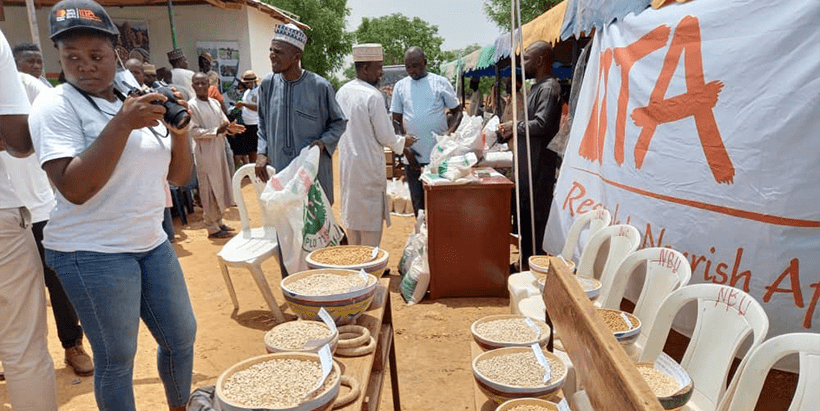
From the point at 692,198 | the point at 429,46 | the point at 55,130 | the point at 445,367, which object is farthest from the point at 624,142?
the point at 429,46

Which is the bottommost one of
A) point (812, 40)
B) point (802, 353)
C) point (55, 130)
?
point (802, 353)

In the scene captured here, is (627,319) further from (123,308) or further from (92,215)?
(92,215)

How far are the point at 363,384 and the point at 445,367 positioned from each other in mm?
1879

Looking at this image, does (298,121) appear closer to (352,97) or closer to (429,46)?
(352,97)

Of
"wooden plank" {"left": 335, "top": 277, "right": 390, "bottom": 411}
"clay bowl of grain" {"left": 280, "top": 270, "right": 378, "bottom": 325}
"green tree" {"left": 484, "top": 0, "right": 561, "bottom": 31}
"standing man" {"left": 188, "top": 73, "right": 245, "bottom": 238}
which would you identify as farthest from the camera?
"green tree" {"left": 484, "top": 0, "right": 561, "bottom": 31}

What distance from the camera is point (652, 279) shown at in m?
2.61

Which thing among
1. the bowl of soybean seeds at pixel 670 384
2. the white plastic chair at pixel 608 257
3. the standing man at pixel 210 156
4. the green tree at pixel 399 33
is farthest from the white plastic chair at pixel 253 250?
the green tree at pixel 399 33

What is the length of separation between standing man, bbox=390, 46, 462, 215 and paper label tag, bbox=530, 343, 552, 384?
328cm

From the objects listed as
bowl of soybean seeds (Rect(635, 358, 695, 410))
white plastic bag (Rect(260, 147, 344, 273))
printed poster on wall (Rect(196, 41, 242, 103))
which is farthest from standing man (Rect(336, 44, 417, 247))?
printed poster on wall (Rect(196, 41, 242, 103))

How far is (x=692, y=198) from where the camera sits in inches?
107

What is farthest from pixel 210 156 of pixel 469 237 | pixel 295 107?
pixel 469 237

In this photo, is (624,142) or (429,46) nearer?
(624,142)

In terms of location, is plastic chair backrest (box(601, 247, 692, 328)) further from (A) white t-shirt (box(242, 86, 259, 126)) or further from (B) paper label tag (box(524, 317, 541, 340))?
(A) white t-shirt (box(242, 86, 259, 126))

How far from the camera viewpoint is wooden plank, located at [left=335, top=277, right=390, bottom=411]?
1.53m
